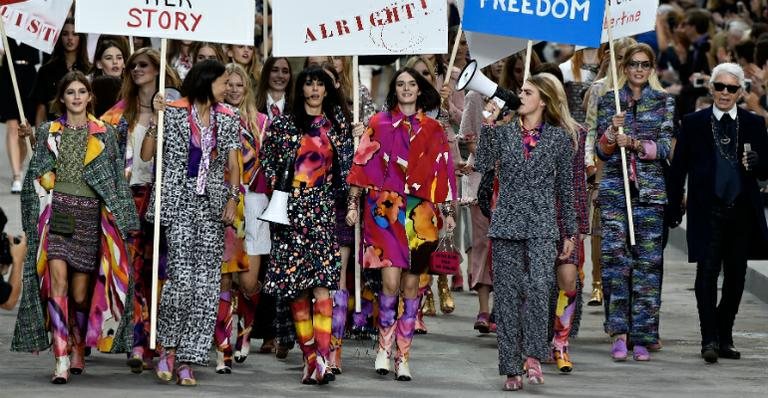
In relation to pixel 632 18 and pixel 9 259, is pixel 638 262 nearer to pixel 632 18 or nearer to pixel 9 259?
pixel 632 18

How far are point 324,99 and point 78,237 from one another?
5.38 feet

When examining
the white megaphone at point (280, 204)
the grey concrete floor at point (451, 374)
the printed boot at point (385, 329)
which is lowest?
the grey concrete floor at point (451, 374)

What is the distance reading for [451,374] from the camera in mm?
12828

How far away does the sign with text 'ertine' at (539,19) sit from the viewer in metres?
13.3

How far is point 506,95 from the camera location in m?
12.4

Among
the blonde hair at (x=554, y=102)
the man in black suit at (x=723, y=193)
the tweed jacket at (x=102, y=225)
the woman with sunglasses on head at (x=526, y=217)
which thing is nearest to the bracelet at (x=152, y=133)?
the tweed jacket at (x=102, y=225)

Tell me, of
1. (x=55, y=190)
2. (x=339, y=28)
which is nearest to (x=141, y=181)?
(x=55, y=190)

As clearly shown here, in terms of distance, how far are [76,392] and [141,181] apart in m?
1.58

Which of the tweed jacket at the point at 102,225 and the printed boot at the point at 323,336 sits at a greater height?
the tweed jacket at the point at 102,225

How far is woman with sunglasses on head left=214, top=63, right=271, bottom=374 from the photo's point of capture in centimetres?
1293

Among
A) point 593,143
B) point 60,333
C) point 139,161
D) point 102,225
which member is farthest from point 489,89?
point 60,333

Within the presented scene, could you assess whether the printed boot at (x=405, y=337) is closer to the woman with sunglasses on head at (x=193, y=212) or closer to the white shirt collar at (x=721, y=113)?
the woman with sunglasses on head at (x=193, y=212)

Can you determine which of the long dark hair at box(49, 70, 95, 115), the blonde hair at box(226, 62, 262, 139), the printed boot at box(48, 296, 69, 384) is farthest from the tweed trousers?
the long dark hair at box(49, 70, 95, 115)

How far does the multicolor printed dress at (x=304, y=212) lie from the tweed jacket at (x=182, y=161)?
0.29 meters
